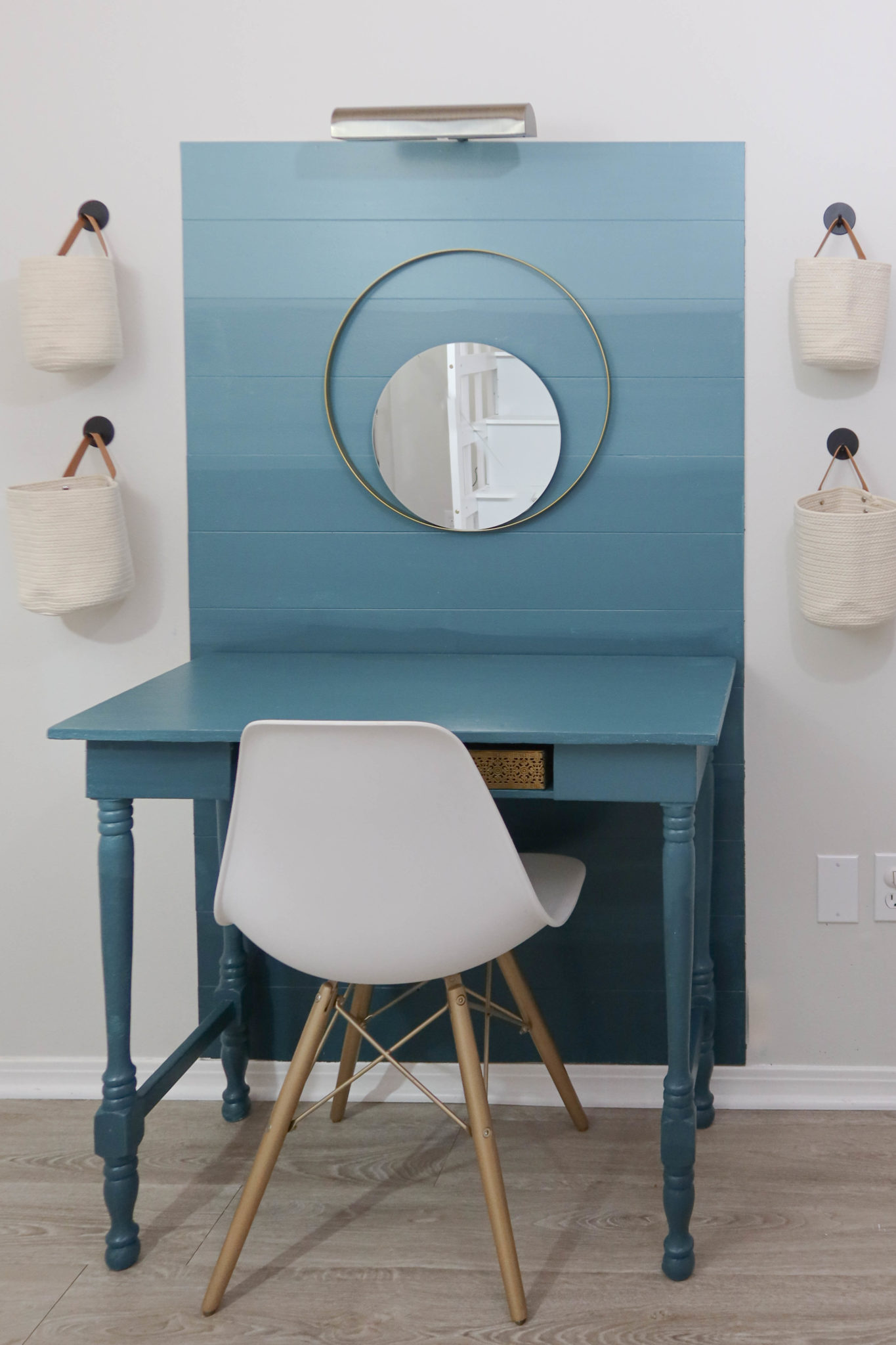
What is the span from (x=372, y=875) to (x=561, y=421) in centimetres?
95

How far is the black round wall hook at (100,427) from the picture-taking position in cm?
220

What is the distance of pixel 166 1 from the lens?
2.13 metres

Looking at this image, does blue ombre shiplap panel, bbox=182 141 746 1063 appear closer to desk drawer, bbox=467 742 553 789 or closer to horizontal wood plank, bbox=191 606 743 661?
horizontal wood plank, bbox=191 606 743 661

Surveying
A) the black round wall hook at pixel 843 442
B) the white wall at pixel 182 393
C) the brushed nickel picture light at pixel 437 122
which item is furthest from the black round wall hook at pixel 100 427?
the black round wall hook at pixel 843 442

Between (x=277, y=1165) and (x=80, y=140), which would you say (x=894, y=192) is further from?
(x=277, y=1165)

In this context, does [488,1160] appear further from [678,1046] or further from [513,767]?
[513,767]

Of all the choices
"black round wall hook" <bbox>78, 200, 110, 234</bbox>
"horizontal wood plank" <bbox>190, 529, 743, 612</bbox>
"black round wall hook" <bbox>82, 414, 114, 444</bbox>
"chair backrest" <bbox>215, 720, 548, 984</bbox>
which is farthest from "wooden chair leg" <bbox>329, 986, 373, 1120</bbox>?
"black round wall hook" <bbox>78, 200, 110, 234</bbox>

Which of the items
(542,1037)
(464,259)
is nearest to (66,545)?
(464,259)

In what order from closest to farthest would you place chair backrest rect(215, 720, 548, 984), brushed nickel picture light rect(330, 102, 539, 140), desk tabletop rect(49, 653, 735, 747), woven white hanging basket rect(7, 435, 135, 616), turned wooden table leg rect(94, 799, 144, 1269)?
1. chair backrest rect(215, 720, 548, 984)
2. desk tabletop rect(49, 653, 735, 747)
3. turned wooden table leg rect(94, 799, 144, 1269)
4. brushed nickel picture light rect(330, 102, 539, 140)
5. woven white hanging basket rect(7, 435, 135, 616)

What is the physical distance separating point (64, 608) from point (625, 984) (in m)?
1.21

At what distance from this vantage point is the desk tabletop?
1.65m

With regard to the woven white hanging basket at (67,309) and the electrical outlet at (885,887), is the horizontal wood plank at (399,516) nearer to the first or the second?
the woven white hanging basket at (67,309)

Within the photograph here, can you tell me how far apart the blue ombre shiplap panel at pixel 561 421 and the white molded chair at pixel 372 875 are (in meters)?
0.62

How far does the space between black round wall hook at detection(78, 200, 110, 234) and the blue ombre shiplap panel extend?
0.47 feet
